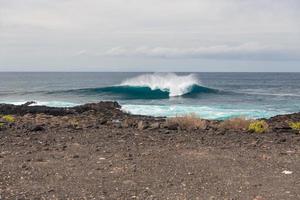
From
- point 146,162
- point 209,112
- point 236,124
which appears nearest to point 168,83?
point 209,112

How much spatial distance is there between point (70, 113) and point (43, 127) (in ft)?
22.5

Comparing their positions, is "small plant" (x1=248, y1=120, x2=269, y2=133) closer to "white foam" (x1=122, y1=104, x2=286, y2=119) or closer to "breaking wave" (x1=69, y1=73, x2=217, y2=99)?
"white foam" (x1=122, y1=104, x2=286, y2=119)

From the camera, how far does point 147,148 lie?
1065cm

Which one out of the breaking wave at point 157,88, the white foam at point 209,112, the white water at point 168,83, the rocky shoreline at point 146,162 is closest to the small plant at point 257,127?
the rocky shoreline at point 146,162

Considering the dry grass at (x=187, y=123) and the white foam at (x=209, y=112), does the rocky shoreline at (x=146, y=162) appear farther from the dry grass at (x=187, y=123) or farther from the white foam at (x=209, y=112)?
the white foam at (x=209, y=112)

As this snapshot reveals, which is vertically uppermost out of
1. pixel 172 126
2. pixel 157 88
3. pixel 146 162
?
pixel 172 126

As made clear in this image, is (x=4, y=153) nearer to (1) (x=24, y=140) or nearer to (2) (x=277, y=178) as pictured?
(1) (x=24, y=140)

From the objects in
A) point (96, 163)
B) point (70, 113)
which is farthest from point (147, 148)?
point (70, 113)

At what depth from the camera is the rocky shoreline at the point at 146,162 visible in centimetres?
725

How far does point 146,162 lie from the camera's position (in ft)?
A: 30.1

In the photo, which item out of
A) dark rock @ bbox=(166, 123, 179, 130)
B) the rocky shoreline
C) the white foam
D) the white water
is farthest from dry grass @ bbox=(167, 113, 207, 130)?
the white water

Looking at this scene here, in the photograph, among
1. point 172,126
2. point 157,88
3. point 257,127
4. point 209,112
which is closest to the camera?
point 257,127

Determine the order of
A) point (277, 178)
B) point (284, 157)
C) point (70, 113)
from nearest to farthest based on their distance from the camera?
1. point (277, 178)
2. point (284, 157)
3. point (70, 113)

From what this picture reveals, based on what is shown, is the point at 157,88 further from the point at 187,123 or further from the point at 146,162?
the point at 146,162
